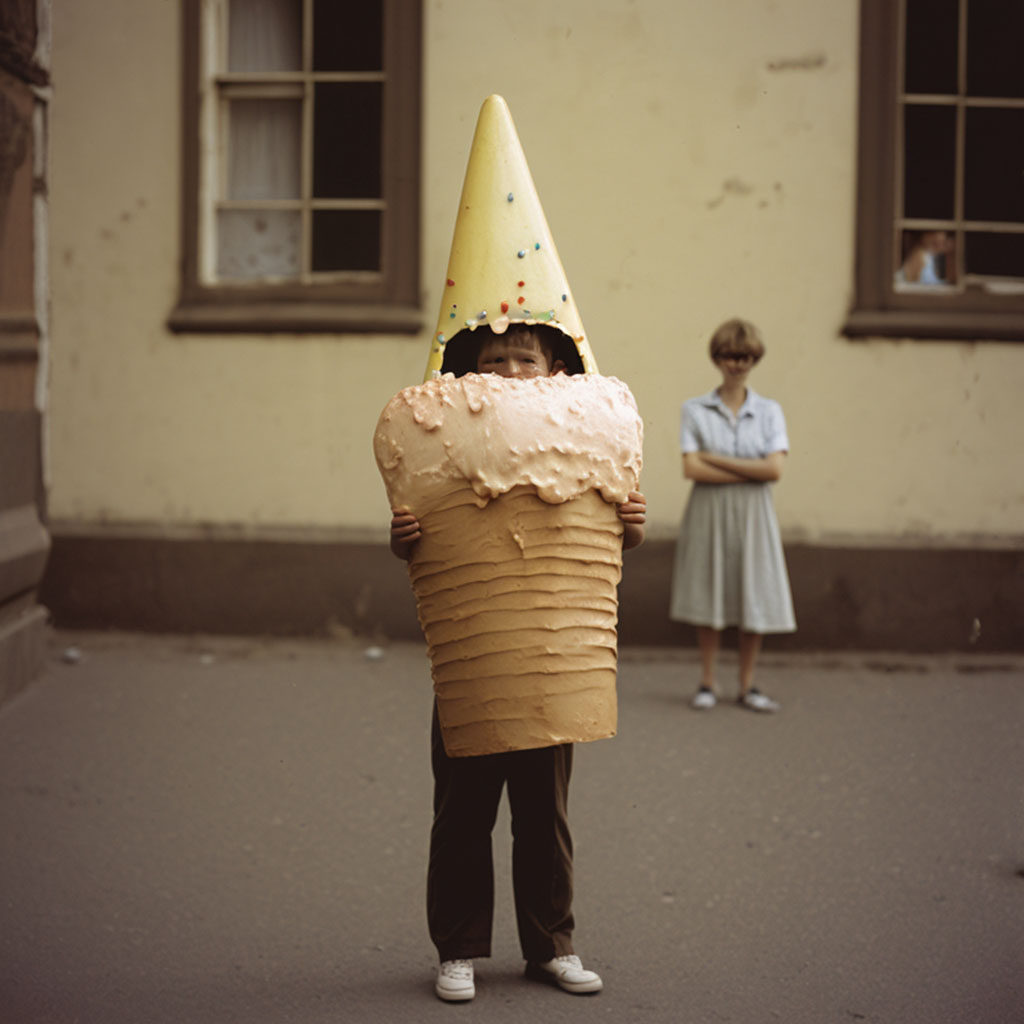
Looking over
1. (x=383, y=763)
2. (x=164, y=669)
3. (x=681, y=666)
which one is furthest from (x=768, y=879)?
(x=164, y=669)

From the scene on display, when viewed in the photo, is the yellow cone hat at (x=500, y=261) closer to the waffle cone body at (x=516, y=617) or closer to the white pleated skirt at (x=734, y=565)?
the waffle cone body at (x=516, y=617)

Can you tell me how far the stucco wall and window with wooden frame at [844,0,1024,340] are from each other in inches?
5.5

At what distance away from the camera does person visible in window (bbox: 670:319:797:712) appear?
6.62 metres

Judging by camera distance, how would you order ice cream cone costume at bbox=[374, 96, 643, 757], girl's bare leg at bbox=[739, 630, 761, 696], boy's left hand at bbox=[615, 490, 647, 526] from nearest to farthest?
ice cream cone costume at bbox=[374, 96, 643, 757] < boy's left hand at bbox=[615, 490, 647, 526] < girl's bare leg at bbox=[739, 630, 761, 696]

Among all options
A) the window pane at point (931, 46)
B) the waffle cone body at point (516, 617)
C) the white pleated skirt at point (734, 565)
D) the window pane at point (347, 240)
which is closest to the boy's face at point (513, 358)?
the waffle cone body at point (516, 617)

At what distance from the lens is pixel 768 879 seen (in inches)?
173

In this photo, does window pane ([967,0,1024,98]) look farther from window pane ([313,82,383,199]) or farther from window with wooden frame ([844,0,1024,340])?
window pane ([313,82,383,199])

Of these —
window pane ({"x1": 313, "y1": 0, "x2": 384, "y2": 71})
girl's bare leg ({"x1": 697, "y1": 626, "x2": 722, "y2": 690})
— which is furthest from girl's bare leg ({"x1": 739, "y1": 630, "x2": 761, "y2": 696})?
window pane ({"x1": 313, "y1": 0, "x2": 384, "y2": 71})

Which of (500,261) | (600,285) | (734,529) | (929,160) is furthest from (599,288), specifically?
(500,261)

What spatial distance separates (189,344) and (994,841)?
17.4 feet

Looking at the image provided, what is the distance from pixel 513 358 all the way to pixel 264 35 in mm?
5727

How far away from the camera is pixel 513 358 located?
3188 millimetres

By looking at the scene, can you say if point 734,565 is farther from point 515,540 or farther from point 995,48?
point 515,540

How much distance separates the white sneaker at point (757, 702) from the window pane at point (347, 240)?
3362 millimetres
